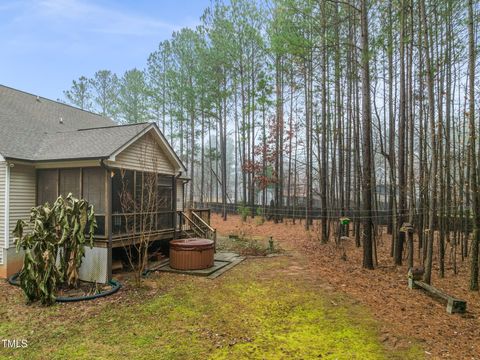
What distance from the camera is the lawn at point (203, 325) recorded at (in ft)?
13.6

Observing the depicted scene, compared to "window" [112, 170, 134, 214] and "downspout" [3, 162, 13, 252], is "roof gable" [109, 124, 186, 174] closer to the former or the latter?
"window" [112, 170, 134, 214]

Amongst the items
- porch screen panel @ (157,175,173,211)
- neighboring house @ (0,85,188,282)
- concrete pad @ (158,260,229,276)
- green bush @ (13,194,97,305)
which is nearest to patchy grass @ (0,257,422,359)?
green bush @ (13,194,97,305)

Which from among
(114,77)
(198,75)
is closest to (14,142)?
(198,75)

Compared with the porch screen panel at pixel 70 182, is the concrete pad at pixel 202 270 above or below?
below

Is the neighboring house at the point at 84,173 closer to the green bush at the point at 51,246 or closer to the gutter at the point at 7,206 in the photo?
the gutter at the point at 7,206

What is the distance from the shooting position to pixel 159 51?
77.5ft

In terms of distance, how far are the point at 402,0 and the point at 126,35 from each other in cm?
1475

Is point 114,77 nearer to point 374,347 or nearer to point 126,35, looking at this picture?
point 126,35

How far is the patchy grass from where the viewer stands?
415 centimetres

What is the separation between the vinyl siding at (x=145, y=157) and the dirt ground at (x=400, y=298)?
5781 mm

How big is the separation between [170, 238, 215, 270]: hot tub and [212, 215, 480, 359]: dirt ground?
112 inches

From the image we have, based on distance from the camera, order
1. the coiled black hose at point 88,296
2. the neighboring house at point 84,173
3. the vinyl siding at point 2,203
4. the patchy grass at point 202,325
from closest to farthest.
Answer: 1. the patchy grass at point 202,325
2. the coiled black hose at point 88,296
3. the neighboring house at point 84,173
4. the vinyl siding at point 2,203

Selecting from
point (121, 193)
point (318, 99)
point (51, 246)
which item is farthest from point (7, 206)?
point (318, 99)

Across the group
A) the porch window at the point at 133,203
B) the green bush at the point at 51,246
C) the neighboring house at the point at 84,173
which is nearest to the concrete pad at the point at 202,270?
the neighboring house at the point at 84,173
